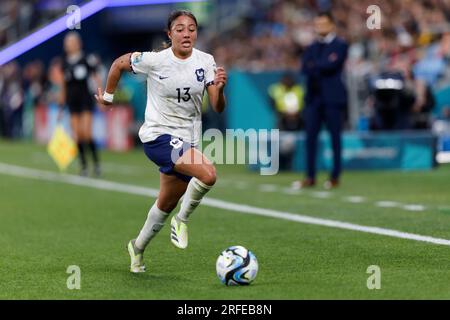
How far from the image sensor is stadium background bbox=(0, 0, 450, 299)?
8.37m

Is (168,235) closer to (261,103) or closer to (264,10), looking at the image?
(261,103)

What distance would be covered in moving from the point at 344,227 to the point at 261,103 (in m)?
13.1

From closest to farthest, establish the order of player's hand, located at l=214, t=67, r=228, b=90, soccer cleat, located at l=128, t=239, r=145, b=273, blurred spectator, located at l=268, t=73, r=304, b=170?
player's hand, located at l=214, t=67, r=228, b=90, soccer cleat, located at l=128, t=239, r=145, b=273, blurred spectator, located at l=268, t=73, r=304, b=170

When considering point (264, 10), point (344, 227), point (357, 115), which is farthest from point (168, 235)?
point (264, 10)

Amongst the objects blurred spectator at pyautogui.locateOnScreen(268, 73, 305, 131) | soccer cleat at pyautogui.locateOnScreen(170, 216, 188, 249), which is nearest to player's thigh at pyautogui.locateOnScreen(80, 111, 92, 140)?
blurred spectator at pyautogui.locateOnScreen(268, 73, 305, 131)

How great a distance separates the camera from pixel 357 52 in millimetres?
25625

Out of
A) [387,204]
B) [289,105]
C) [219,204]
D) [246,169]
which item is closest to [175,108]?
[387,204]

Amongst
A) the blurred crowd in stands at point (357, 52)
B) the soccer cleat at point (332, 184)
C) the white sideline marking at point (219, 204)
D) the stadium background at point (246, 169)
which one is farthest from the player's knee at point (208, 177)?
the blurred crowd in stands at point (357, 52)

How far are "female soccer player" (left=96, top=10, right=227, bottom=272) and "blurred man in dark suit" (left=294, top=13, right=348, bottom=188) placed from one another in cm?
722

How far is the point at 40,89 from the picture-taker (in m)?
36.0

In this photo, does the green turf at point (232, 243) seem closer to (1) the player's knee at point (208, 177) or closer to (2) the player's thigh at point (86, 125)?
(1) the player's knee at point (208, 177)

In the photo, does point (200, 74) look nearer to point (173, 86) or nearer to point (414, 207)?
point (173, 86)

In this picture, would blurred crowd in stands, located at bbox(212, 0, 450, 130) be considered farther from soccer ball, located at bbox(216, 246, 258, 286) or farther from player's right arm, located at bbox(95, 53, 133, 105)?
soccer ball, located at bbox(216, 246, 258, 286)

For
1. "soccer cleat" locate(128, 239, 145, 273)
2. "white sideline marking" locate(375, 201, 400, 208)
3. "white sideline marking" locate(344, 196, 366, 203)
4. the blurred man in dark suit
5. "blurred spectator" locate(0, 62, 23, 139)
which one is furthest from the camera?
"blurred spectator" locate(0, 62, 23, 139)
